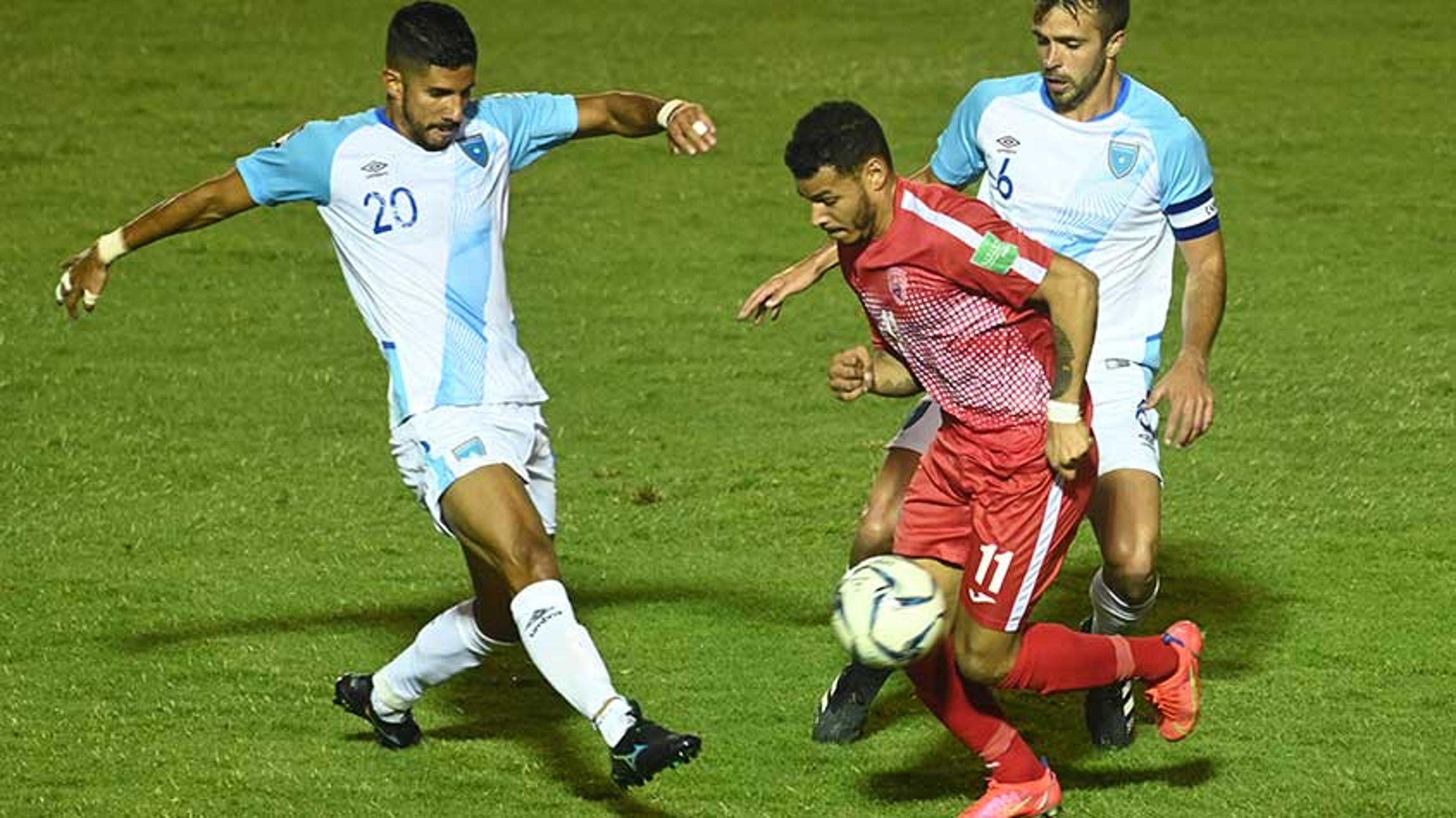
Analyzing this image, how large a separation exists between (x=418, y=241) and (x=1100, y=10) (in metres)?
1.83

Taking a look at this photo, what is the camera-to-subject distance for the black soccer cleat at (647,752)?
5238 millimetres

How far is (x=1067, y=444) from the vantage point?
551 centimetres

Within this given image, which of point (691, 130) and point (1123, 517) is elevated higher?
point (691, 130)

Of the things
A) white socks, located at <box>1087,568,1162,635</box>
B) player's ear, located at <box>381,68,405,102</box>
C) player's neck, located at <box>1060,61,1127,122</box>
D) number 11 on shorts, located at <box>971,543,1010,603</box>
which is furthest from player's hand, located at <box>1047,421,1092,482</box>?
player's ear, located at <box>381,68,405,102</box>

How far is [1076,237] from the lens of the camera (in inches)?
255

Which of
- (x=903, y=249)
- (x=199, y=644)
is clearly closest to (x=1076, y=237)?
(x=903, y=249)

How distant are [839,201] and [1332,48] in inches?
376

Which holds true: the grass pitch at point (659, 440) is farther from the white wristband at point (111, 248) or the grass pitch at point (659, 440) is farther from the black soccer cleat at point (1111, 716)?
the white wristband at point (111, 248)

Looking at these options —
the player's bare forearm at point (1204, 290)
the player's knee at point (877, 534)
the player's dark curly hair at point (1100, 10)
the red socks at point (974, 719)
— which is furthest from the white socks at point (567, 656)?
the player's dark curly hair at point (1100, 10)

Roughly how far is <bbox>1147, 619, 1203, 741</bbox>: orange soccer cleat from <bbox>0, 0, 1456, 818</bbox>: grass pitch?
176mm

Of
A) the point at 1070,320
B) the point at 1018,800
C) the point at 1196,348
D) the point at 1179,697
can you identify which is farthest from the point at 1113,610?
the point at 1070,320

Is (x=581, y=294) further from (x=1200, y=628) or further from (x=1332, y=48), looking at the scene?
(x=1332, y=48)

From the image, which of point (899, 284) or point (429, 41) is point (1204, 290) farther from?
point (429, 41)

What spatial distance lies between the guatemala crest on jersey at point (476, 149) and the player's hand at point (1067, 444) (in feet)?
5.26
